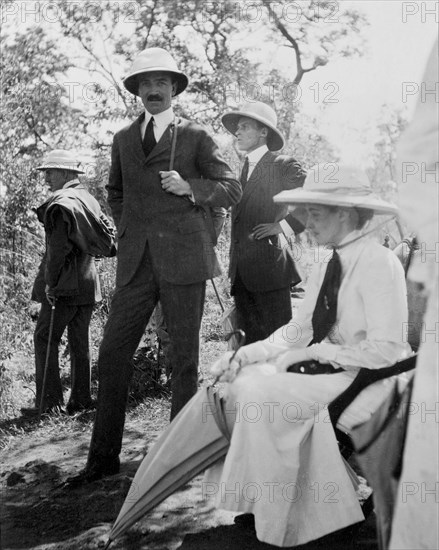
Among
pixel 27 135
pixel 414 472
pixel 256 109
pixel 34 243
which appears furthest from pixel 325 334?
pixel 27 135

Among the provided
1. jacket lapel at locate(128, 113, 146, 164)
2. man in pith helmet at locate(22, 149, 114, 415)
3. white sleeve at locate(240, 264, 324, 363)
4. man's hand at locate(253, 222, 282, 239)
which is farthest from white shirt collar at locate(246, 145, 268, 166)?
white sleeve at locate(240, 264, 324, 363)

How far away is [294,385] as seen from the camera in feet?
11.4

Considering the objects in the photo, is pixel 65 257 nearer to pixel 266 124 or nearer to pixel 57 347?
pixel 57 347

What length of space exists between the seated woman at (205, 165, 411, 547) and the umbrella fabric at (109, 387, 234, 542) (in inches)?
4.0

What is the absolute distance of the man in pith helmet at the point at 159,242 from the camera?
15.0ft

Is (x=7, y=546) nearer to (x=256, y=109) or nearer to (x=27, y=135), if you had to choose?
(x=256, y=109)

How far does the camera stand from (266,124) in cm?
555

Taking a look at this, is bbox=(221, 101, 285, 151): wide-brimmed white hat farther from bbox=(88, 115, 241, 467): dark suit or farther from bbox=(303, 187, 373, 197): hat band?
bbox=(303, 187, 373, 197): hat band

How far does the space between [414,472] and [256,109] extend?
11.2 feet

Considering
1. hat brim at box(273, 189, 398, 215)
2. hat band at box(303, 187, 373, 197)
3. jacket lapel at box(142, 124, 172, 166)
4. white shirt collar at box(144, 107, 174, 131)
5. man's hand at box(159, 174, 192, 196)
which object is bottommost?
hat brim at box(273, 189, 398, 215)

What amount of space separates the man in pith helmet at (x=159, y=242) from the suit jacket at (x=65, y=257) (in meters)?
1.82

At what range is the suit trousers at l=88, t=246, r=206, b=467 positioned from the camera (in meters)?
4.54

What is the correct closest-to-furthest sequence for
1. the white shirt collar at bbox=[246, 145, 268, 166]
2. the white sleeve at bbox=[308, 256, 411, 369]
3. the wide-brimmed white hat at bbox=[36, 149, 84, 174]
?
1. the white sleeve at bbox=[308, 256, 411, 369]
2. the white shirt collar at bbox=[246, 145, 268, 166]
3. the wide-brimmed white hat at bbox=[36, 149, 84, 174]

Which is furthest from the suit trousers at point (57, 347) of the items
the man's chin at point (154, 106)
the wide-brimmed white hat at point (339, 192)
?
the wide-brimmed white hat at point (339, 192)
